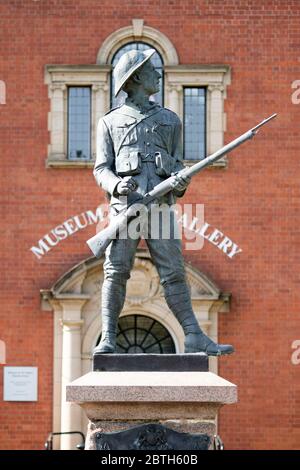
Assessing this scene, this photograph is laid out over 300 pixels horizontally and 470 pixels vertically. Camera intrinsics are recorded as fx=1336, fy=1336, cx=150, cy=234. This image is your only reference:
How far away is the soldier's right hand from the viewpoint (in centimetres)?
1052

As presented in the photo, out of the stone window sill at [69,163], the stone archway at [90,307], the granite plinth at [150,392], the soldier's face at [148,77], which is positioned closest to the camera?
the granite plinth at [150,392]

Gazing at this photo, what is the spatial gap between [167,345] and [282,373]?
200 cm

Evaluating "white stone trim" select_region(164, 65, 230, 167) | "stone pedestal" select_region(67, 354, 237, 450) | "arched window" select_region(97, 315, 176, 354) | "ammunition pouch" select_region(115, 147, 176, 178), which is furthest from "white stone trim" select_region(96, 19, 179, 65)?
"stone pedestal" select_region(67, 354, 237, 450)

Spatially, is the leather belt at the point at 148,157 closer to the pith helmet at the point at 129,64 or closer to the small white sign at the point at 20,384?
the pith helmet at the point at 129,64

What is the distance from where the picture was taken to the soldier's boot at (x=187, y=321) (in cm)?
1056

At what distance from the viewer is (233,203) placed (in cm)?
2312

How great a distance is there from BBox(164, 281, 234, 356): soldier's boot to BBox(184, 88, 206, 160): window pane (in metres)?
12.7

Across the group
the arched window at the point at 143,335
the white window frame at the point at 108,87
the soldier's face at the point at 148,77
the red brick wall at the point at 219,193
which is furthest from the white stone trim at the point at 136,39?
the soldier's face at the point at 148,77

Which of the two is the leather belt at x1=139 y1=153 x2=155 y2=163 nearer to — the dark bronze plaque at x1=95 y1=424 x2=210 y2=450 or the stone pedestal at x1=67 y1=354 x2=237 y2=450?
the stone pedestal at x1=67 y1=354 x2=237 y2=450

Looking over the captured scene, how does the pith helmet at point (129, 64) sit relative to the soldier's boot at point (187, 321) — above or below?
above

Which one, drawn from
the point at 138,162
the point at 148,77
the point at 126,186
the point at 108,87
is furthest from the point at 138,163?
the point at 108,87

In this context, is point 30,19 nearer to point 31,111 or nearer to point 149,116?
point 31,111

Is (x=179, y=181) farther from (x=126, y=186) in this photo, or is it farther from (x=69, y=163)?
(x=69, y=163)
